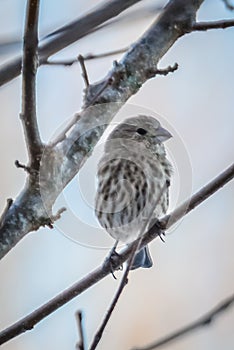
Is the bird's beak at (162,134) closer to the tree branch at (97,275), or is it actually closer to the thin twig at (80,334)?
the tree branch at (97,275)

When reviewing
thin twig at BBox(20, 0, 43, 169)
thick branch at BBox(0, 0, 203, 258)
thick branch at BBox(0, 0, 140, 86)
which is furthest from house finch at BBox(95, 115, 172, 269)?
thick branch at BBox(0, 0, 140, 86)

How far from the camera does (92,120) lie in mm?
1827

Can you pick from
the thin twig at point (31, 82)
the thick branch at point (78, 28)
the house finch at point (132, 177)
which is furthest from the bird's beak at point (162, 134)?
the thick branch at point (78, 28)

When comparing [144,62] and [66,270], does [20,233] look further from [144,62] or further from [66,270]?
[66,270]

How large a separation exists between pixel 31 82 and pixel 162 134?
77 centimetres

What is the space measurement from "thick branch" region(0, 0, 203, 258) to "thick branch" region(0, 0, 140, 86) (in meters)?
0.24

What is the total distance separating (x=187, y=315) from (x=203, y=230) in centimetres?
47

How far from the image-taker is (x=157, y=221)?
5.89ft

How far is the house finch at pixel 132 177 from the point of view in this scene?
2.07 meters

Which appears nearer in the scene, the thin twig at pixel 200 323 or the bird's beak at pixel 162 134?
the thin twig at pixel 200 323

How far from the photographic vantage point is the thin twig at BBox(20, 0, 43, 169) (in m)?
1.33

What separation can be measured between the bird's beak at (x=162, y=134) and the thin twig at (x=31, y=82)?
545mm

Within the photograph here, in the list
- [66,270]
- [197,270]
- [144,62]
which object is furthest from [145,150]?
[197,270]

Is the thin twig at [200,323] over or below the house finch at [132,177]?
below
